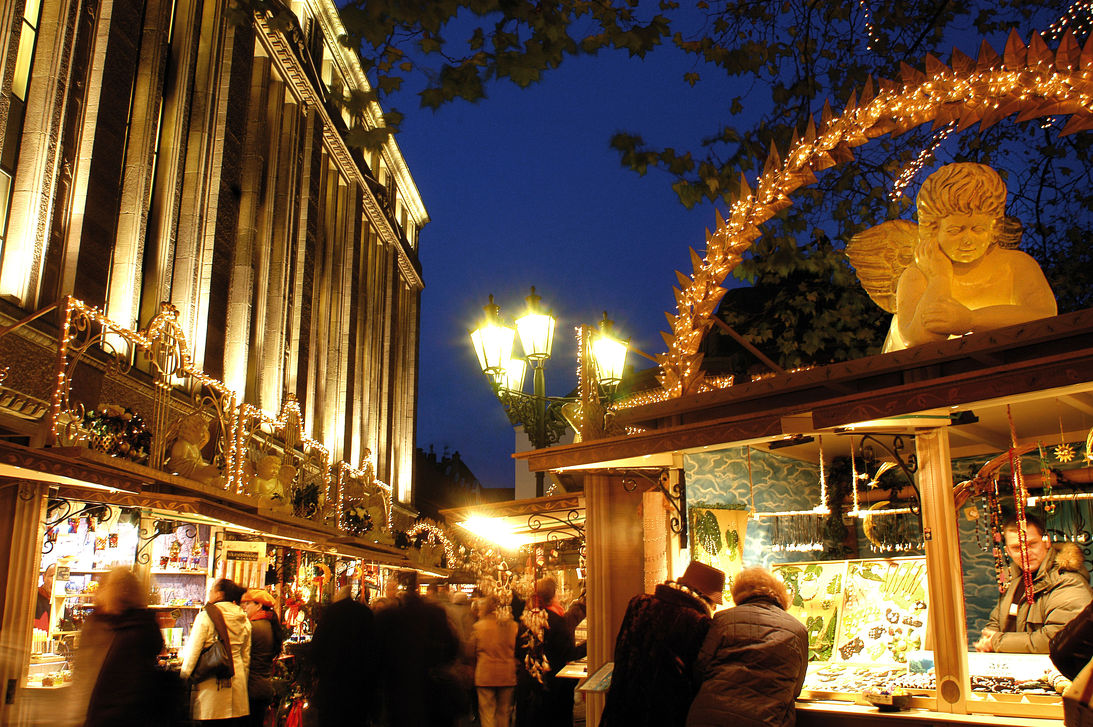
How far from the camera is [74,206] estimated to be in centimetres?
1261

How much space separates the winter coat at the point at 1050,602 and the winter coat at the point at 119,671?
561 centimetres

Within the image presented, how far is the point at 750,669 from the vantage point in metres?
4.24

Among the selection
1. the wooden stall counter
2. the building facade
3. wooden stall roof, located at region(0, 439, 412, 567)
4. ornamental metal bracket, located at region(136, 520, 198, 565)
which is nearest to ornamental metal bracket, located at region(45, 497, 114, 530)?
the building facade

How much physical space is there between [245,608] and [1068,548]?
8484 millimetres

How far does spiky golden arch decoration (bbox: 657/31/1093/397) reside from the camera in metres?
4.85

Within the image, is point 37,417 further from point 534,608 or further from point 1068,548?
point 1068,548

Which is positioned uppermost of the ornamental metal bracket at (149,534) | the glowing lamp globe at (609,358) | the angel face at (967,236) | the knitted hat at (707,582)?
the glowing lamp globe at (609,358)

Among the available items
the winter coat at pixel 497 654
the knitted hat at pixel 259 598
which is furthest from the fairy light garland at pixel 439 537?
the winter coat at pixel 497 654

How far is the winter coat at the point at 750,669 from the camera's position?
4.20 meters

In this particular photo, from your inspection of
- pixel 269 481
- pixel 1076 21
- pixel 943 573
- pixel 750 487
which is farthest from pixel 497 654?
pixel 1076 21

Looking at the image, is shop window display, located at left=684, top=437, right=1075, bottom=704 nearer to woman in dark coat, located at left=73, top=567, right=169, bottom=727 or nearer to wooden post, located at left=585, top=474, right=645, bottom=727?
wooden post, located at left=585, top=474, right=645, bottom=727

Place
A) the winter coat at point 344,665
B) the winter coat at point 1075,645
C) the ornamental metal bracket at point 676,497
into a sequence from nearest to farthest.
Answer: the winter coat at point 1075,645 < the ornamental metal bracket at point 676,497 < the winter coat at point 344,665

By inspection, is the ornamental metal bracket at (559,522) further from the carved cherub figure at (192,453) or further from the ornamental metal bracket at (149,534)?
the ornamental metal bracket at (149,534)

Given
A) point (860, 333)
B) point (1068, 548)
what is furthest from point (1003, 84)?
point (860, 333)
